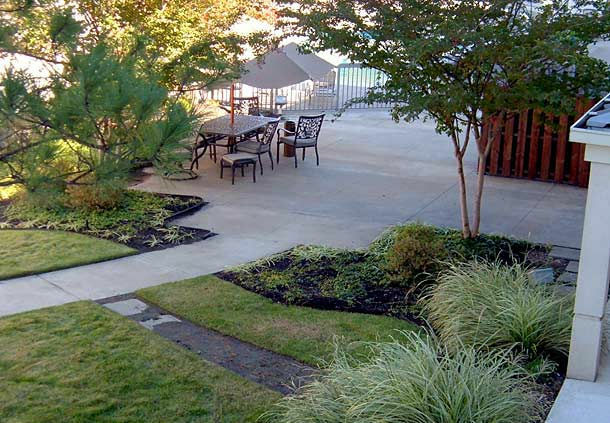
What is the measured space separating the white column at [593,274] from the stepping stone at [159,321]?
3.88 meters

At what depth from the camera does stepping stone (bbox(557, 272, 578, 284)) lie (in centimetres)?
887

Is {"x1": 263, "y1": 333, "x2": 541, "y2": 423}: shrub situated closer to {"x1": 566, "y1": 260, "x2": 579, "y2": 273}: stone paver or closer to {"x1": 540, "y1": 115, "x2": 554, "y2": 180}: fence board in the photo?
{"x1": 566, "y1": 260, "x2": 579, "y2": 273}: stone paver

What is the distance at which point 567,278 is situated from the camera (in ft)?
29.6

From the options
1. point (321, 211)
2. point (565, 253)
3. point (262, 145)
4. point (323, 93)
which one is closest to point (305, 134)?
point (262, 145)

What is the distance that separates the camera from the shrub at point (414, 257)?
8781 mm

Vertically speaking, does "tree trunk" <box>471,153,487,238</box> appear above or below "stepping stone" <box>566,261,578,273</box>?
above

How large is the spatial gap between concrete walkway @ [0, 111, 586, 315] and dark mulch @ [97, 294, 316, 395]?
1302mm

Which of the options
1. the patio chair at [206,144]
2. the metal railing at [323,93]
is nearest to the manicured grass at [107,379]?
the patio chair at [206,144]

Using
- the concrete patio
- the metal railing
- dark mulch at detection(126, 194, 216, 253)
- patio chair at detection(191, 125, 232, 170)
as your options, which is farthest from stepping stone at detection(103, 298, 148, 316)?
the metal railing

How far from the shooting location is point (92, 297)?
28.1 ft

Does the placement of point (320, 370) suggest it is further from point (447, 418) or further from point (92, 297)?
point (92, 297)

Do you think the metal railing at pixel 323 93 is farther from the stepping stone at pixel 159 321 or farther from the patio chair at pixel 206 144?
the stepping stone at pixel 159 321

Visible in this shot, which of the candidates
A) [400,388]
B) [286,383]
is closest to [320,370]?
[286,383]

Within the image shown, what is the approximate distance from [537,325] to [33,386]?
4187 millimetres
